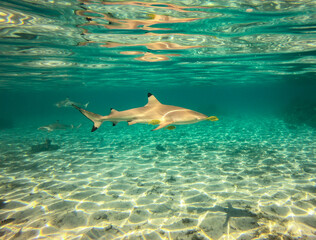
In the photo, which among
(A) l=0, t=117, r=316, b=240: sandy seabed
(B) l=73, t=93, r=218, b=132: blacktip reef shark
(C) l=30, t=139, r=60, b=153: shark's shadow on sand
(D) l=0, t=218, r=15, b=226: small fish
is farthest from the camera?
(C) l=30, t=139, r=60, b=153: shark's shadow on sand

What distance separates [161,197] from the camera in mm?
5664

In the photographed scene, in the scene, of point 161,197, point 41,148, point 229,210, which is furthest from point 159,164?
point 41,148

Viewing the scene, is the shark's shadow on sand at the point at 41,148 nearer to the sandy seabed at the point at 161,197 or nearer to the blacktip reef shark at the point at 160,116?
the sandy seabed at the point at 161,197

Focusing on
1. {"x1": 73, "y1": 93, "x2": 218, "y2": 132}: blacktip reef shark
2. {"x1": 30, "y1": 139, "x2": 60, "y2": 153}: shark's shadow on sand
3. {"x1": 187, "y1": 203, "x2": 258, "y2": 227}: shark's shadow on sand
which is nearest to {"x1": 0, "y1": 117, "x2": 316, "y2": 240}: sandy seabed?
{"x1": 187, "y1": 203, "x2": 258, "y2": 227}: shark's shadow on sand

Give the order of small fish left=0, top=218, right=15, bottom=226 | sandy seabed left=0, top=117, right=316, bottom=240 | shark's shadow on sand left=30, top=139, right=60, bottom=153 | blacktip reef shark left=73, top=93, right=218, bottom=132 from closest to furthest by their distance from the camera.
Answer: blacktip reef shark left=73, top=93, right=218, bottom=132 < sandy seabed left=0, top=117, right=316, bottom=240 < small fish left=0, top=218, right=15, bottom=226 < shark's shadow on sand left=30, top=139, right=60, bottom=153

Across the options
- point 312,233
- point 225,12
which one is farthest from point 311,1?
point 312,233

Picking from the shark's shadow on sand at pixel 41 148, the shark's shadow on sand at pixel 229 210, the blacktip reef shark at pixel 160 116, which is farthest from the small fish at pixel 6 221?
the shark's shadow on sand at pixel 41 148

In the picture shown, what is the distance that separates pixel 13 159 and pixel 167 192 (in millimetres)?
10511

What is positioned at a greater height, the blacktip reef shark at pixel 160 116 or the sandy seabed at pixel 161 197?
the blacktip reef shark at pixel 160 116

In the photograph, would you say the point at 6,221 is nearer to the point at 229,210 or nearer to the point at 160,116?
the point at 160,116

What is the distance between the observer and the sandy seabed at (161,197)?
161 inches

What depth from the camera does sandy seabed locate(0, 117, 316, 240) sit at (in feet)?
13.4

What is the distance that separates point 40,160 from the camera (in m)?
10.4

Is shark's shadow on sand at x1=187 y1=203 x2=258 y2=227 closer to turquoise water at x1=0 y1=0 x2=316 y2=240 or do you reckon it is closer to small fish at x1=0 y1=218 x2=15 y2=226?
turquoise water at x1=0 y1=0 x2=316 y2=240
